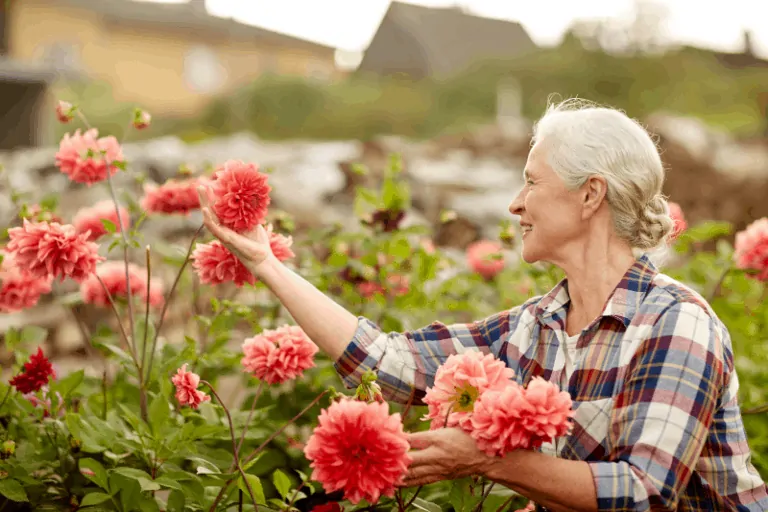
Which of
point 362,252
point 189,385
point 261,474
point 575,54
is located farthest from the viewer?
point 575,54

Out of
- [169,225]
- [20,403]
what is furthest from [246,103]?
[20,403]

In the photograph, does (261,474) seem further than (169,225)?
No

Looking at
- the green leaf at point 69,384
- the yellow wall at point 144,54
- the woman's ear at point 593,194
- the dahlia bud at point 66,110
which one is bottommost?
the yellow wall at point 144,54

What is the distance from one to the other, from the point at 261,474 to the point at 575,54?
14995 mm

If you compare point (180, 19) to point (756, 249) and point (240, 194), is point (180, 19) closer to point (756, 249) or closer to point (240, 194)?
point (756, 249)

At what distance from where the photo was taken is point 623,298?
154cm

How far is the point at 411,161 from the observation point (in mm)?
8258

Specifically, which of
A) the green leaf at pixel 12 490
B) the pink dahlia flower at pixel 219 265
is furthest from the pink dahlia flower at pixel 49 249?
the green leaf at pixel 12 490

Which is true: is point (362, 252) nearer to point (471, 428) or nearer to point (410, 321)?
point (410, 321)

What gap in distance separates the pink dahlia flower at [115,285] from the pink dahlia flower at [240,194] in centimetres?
82

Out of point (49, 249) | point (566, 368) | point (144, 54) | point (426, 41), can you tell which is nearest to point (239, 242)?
point (49, 249)

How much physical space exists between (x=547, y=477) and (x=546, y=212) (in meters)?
0.58

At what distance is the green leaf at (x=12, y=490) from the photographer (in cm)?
154

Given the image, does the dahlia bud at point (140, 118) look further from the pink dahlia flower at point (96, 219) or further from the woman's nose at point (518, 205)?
the woman's nose at point (518, 205)
